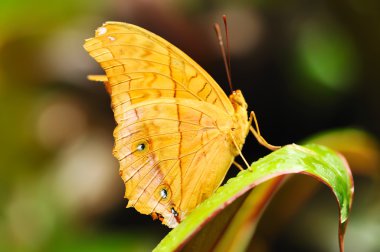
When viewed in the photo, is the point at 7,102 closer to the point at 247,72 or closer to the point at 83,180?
the point at 83,180

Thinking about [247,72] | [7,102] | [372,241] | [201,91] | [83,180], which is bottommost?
[372,241]

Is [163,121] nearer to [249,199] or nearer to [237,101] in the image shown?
[237,101]

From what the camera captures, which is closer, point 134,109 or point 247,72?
point 134,109

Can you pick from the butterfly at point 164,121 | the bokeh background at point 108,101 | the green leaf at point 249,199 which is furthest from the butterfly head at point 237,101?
the bokeh background at point 108,101

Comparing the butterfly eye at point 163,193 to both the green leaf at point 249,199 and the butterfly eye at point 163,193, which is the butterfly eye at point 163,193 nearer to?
the butterfly eye at point 163,193

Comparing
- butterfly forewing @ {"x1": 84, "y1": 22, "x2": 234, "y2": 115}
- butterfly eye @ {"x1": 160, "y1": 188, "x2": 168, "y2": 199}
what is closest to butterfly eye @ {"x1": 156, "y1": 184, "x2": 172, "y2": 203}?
butterfly eye @ {"x1": 160, "y1": 188, "x2": 168, "y2": 199}

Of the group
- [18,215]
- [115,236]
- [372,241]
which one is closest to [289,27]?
[372,241]

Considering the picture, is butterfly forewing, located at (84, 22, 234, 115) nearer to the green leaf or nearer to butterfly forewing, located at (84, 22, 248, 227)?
butterfly forewing, located at (84, 22, 248, 227)

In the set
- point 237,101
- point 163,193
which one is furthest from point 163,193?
point 237,101
